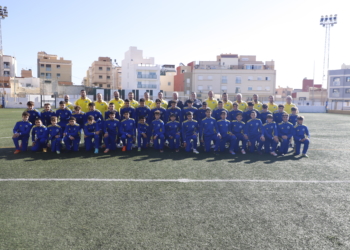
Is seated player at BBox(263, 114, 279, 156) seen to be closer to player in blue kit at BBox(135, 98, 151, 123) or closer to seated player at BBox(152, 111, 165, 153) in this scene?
seated player at BBox(152, 111, 165, 153)

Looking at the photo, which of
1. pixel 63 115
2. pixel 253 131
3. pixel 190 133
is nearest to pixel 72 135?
pixel 63 115

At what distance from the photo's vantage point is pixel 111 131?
8.64 m

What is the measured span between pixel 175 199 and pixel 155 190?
0.55 metres

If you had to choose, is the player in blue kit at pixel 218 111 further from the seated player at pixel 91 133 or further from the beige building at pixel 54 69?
the beige building at pixel 54 69

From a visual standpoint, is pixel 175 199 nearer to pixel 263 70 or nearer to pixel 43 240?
pixel 43 240

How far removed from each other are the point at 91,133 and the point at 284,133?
596 cm

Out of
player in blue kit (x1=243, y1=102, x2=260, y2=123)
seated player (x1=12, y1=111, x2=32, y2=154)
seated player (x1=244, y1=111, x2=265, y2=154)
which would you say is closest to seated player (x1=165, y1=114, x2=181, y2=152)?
seated player (x1=244, y1=111, x2=265, y2=154)

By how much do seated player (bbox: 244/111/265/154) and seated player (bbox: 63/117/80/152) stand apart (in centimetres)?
516

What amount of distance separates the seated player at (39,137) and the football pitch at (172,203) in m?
0.78

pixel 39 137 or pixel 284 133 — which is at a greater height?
pixel 284 133

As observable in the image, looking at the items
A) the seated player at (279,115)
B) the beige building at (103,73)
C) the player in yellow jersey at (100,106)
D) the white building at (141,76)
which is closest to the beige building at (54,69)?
the beige building at (103,73)

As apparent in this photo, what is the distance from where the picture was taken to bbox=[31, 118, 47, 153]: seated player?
26.7 feet

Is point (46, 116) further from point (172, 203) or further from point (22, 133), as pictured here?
point (172, 203)

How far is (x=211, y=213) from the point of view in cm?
400
